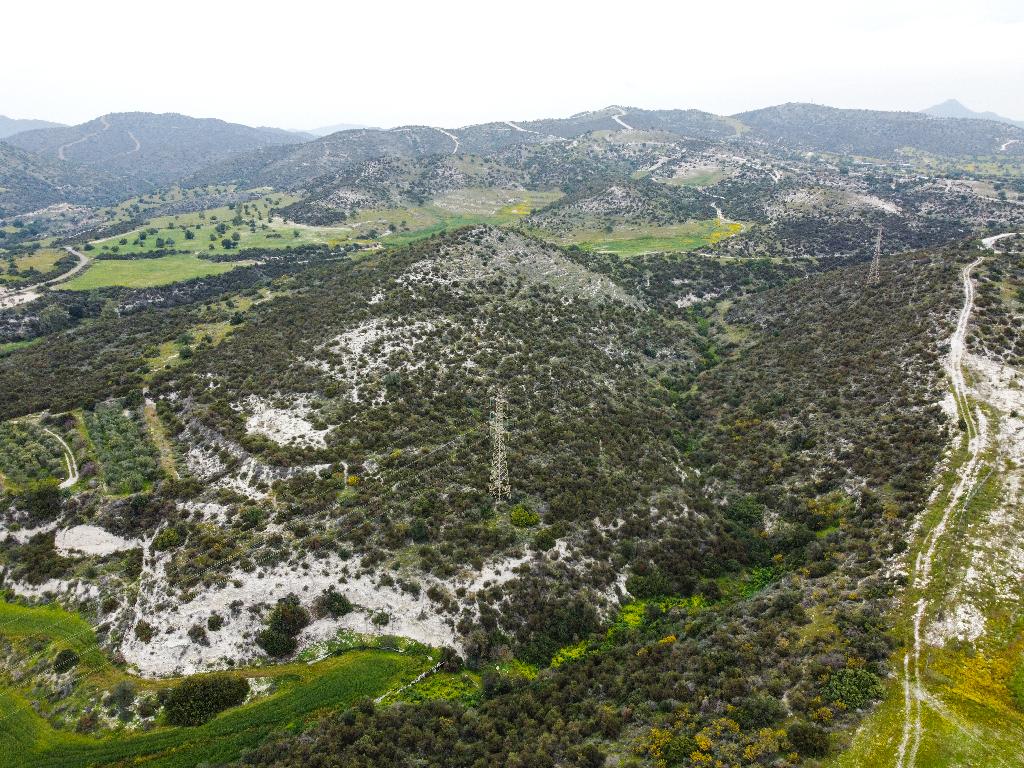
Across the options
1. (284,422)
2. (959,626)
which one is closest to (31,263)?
(284,422)

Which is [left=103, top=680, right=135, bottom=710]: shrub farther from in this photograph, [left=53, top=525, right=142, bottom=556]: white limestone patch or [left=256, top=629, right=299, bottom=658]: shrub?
[left=53, top=525, right=142, bottom=556]: white limestone patch

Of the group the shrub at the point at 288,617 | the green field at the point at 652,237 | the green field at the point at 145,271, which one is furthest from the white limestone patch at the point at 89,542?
the green field at the point at 652,237

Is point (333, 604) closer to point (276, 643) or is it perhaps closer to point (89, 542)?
point (276, 643)

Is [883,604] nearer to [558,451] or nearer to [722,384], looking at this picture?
[558,451]

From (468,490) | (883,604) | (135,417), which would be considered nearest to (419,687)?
(468,490)

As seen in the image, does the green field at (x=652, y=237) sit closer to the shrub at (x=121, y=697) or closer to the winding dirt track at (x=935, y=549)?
the winding dirt track at (x=935, y=549)
